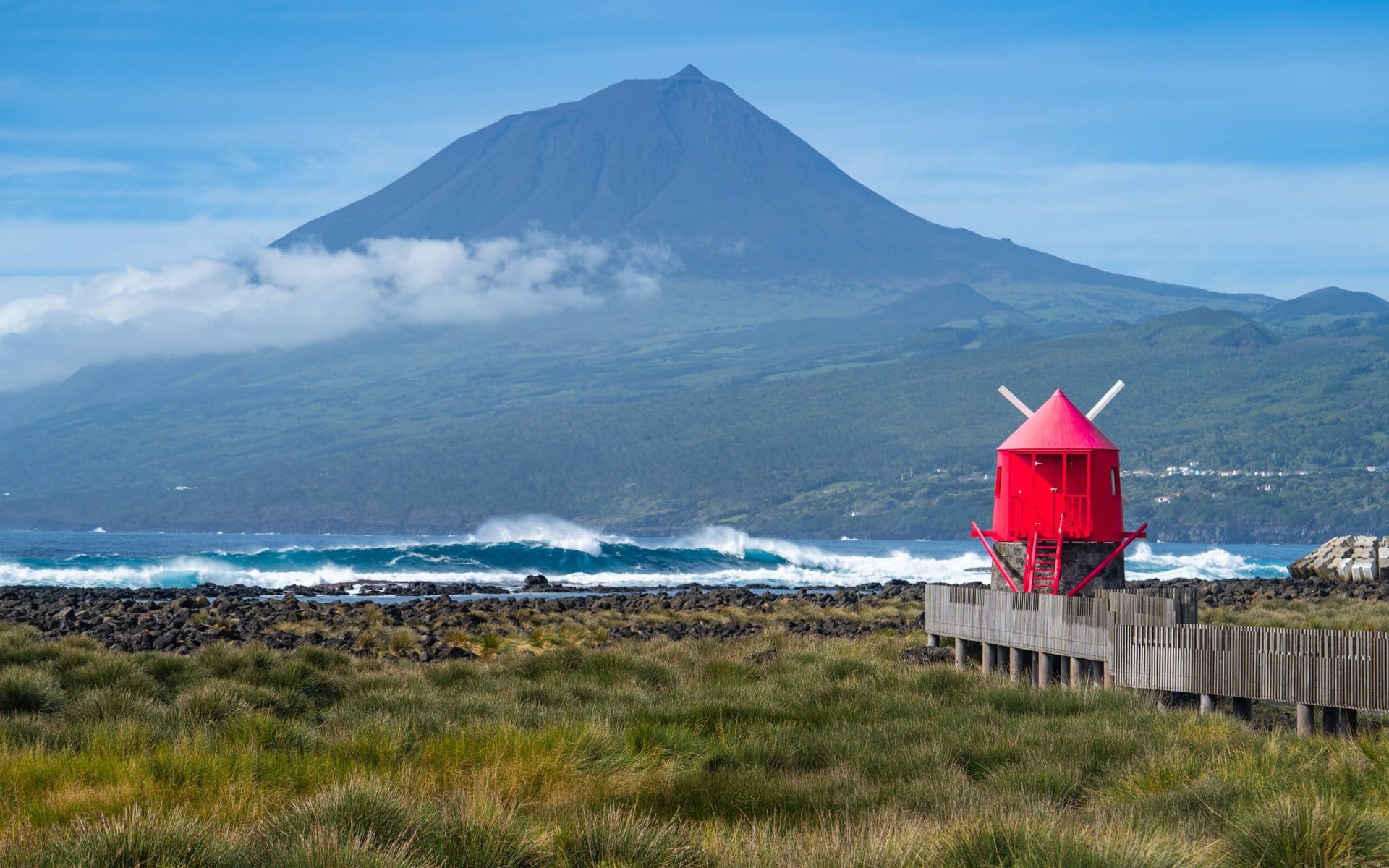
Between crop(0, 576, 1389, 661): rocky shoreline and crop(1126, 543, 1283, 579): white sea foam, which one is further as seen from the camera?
crop(1126, 543, 1283, 579): white sea foam

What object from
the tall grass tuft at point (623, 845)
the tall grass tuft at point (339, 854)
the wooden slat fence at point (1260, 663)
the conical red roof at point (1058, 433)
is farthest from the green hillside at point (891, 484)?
the tall grass tuft at point (339, 854)

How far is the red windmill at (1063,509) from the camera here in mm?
19234

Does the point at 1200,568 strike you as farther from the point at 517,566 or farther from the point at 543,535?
the point at 543,535

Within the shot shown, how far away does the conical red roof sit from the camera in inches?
765

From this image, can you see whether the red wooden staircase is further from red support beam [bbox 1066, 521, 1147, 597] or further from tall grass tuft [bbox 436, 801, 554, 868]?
tall grass tuft [bbox 436, 801, 554, 868]

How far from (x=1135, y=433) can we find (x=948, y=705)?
189048 millimetres

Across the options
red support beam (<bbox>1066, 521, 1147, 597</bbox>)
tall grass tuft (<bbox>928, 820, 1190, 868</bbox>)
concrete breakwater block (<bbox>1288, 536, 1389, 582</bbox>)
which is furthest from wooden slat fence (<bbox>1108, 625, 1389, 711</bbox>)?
concrete breakwater block (<bbox>1288, 536, 1389, 582</bbox>)

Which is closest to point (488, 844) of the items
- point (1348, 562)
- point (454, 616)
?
point (454, 616)

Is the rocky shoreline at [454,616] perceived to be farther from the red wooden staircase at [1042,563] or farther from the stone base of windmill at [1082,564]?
the red wooden staircase at [1042,563]

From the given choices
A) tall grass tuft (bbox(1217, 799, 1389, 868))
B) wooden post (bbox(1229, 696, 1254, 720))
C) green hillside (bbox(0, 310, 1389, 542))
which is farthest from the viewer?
A: green hillside (bbox(0, 310, 1389, 542))

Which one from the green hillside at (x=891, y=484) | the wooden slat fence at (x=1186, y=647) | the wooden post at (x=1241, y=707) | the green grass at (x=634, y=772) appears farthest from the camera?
the green hillside at (x=891, y=484)

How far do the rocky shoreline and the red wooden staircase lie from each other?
681cm

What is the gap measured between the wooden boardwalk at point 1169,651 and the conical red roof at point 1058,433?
2196 millimetres

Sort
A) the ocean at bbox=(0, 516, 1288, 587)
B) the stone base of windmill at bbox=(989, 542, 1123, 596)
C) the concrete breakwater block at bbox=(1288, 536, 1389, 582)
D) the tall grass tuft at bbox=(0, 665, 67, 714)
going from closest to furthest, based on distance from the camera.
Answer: the tall grass tuft at bbox=(0, 665, 67, 714) < the stone base of windmill at bbox=(989, 542, 1123, 596) < the concrete breakwater block at bbox=(1288, 536, 1389, 582) < the ocean at bbox=(0, 516, 1288, 587)
